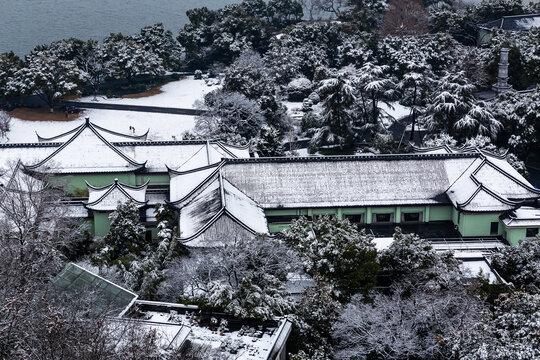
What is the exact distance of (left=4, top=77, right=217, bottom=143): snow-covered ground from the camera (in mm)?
63875

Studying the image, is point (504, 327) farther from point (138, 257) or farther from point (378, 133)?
point (378, 133)

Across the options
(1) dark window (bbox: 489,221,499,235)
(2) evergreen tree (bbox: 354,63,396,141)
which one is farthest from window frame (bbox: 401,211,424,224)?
(2) evergreen tree (bbox: 354,63,396,141)

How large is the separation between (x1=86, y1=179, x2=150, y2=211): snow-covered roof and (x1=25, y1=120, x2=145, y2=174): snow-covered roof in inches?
143

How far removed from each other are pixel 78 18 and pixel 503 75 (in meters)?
81.6

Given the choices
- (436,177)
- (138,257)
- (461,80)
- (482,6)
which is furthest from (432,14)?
(138,257)

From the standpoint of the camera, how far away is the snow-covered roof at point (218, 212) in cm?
3400

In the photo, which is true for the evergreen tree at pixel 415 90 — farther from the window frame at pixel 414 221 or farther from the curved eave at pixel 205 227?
the curved eave at pixel 205 227

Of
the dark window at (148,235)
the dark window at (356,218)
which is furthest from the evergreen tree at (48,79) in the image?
the dark window at (356,218)

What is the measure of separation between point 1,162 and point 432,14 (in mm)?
62616

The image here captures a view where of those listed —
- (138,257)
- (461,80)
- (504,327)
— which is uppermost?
(461,80)

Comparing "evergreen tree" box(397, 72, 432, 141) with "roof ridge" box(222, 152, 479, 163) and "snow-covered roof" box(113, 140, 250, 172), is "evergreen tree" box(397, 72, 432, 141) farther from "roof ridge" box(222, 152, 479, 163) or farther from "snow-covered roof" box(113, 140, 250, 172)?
"snow-covered roof" box(113, 140, 250, 172)

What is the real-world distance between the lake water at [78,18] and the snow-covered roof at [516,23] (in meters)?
56.4

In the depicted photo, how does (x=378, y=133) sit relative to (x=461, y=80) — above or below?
below

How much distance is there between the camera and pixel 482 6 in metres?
86.9
